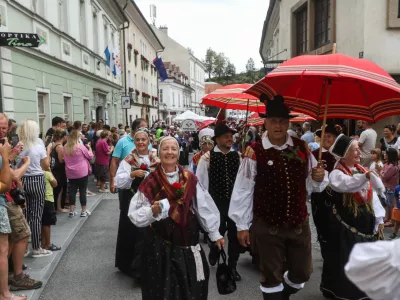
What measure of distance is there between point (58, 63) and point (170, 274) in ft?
37.8

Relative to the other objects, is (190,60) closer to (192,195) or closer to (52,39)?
(52,39)

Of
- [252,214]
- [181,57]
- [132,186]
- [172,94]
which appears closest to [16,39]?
[132,186]

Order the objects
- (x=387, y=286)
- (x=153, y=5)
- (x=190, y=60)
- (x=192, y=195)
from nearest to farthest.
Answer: (x=387, y=286)
(x=192, y=195)
(x=153, y=5)
(x=190, y=60)

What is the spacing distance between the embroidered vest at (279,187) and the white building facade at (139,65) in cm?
2249

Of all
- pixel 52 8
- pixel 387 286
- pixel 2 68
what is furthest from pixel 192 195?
pixel 52 8

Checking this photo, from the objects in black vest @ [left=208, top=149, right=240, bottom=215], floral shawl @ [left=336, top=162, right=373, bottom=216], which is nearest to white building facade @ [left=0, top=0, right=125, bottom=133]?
black vest @ [left=208, top=149, right=240, bottom=215]

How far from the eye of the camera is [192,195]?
3.20 meters

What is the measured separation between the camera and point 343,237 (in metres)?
3.81

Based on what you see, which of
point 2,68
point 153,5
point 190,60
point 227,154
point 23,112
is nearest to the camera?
point 227,154

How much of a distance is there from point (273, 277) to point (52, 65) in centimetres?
1129

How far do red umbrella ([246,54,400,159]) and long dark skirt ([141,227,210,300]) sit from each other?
1540mm

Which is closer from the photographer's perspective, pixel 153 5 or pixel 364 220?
pixel 364 220

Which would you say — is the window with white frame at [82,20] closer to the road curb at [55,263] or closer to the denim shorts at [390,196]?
the road curb at [55,263]

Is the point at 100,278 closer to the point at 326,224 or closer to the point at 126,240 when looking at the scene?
the point at 126,240
